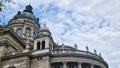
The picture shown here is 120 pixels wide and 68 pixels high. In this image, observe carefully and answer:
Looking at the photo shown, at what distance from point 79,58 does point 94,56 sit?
257 centimetres

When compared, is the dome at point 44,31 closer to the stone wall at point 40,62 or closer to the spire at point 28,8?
the stone wall at point 40,62

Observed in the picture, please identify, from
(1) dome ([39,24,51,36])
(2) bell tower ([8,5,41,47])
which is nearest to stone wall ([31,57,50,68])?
(1) dome ([39,24,51,36])

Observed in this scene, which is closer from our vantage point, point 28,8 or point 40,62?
point 40,62

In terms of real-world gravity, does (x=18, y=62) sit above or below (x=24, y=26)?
below

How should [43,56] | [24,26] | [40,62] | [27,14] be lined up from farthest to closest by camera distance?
[27,14] < [24,26] < [43,56] < [40,62]

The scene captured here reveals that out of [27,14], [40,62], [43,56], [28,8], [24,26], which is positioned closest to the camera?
[40,62]

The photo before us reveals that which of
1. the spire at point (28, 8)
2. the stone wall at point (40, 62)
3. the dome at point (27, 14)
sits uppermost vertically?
the spire at point (28, 8)

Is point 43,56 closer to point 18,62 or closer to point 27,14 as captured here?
point 18,62

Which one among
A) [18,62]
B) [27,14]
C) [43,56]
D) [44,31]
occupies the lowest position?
[18,62]

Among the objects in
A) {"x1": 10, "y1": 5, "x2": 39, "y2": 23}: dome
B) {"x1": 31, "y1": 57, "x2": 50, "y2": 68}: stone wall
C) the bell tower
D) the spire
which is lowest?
{"x1": 31, "y1": 57, "x2": 50, "y2": 68}: stone wall

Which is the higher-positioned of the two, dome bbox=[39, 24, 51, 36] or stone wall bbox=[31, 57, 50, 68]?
dome bbox=[39, 24, 51, 36]

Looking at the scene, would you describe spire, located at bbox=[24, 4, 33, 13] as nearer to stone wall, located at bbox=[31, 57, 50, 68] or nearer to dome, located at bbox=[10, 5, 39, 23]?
dome, located at bbox=[10, 5, 39, 23]

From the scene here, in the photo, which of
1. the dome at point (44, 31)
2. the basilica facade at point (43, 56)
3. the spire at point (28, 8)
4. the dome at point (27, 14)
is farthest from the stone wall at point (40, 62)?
the spire at point (28, 8)

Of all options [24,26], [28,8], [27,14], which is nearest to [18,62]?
[24,26]
